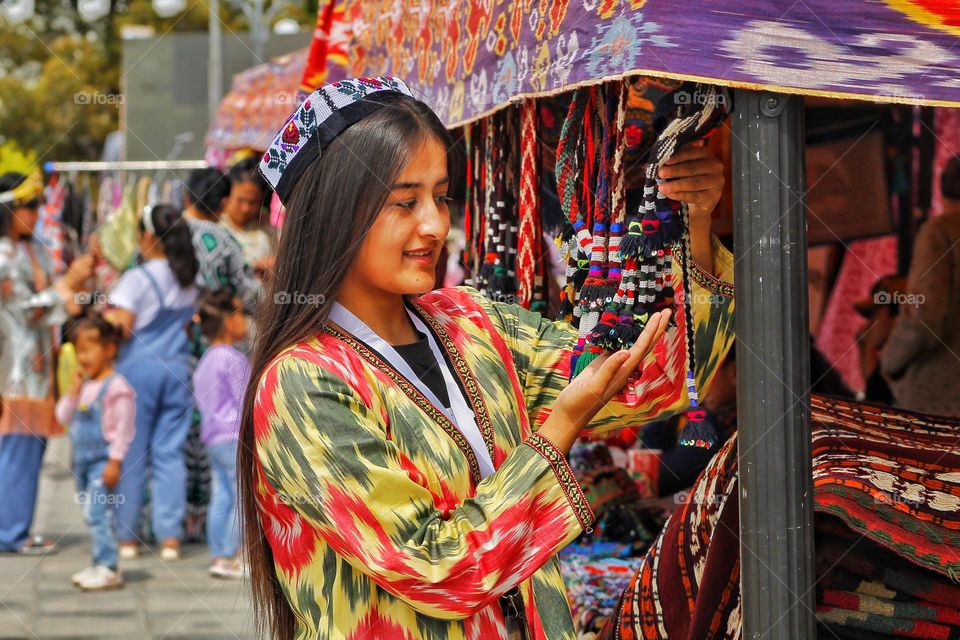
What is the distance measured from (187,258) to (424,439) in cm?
474

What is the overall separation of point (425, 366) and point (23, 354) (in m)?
5.56

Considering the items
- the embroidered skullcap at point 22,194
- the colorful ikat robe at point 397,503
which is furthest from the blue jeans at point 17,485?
the colorful ikat robe at point 397,503

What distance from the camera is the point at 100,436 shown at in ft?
19.0

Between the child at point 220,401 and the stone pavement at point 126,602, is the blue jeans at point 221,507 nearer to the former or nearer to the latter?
the child at point 220,401

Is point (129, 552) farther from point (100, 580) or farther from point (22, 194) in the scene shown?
point (22, 194)

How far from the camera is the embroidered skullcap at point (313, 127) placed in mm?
1821

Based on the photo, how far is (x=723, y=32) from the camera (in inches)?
71.6

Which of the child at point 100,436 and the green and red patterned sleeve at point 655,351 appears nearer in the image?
the green and red patterned sleeve at point 655,351

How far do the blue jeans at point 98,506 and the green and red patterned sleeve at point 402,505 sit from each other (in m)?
4.24

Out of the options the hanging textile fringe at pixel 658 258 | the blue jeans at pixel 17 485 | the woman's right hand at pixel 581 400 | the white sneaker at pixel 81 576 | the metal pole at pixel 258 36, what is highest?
the metal pole at pixel 258 36

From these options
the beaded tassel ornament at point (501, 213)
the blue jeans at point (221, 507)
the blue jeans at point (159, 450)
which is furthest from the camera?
the blue jeans at point (159, 450)

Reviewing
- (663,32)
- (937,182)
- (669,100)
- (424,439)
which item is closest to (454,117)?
(669,100)

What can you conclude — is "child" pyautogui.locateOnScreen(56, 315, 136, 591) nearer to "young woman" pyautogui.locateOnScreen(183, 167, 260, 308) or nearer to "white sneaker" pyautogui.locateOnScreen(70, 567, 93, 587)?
"white sneaker" pyautogui.locateOnScreen(70, 567, 93, 587)

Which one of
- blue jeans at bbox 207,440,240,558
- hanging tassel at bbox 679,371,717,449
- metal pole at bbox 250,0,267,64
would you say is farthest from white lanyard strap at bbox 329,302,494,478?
metal pole at bbox 250,0,267,64
